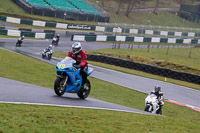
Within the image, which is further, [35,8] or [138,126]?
[35,8]

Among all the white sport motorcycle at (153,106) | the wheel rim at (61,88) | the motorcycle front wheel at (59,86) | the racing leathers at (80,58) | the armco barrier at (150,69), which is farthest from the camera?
the armco barrier at (150,69)

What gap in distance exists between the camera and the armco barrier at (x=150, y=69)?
26.7 m

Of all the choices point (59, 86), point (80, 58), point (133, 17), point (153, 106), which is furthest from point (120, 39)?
point (59, 86)

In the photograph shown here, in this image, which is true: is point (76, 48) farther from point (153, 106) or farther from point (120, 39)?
Answer: point (120, 39)

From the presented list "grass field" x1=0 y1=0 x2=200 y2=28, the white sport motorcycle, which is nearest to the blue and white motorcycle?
the white sport motorcycle

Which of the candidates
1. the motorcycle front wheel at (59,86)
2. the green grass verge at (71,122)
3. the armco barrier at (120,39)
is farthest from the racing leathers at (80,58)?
the armco barrier at (120,39)

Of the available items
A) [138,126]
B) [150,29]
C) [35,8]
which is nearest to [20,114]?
[138,126]

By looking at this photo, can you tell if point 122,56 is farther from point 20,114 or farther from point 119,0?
point 119,0

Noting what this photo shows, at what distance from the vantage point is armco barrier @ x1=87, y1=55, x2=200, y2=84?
26.7 meters

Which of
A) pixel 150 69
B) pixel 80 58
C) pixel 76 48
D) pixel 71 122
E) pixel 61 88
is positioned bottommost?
pixel 150 69

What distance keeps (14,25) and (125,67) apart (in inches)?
861

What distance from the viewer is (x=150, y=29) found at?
209 feet

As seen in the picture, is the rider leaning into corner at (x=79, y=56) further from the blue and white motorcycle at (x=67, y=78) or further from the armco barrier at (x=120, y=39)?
the armco barrier at (x=120, y=39)

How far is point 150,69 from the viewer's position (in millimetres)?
29578
